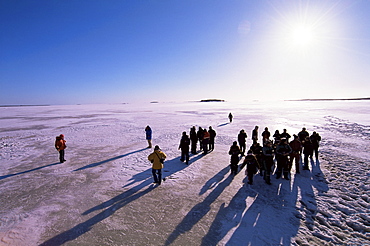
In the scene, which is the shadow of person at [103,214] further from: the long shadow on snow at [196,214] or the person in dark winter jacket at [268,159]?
the person in dark winter jacket at [268,159]

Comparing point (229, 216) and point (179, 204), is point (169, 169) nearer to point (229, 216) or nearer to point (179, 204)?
point (179, 204)

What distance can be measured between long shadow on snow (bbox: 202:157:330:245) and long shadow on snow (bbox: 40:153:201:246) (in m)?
2.55

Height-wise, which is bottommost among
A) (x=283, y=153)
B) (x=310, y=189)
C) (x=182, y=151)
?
(x=310, y=189)

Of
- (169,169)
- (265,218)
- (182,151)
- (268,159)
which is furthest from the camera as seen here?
(182,151)

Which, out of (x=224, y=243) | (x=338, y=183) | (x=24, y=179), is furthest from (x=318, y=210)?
(x=24, y=179)

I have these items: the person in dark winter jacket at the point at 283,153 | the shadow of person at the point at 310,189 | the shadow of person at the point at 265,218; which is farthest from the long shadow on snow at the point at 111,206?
the shadow of person at the point at 310,189

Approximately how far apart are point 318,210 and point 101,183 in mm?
6777

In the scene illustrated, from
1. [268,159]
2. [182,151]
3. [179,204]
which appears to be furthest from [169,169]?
[268,159]

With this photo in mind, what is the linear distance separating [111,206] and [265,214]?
4155mm

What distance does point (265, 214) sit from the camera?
475cm

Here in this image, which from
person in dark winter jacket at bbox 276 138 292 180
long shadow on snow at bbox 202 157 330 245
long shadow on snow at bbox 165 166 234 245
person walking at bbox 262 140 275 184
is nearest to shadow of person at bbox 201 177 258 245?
long shadow on snow at bbox 202 157 330 245

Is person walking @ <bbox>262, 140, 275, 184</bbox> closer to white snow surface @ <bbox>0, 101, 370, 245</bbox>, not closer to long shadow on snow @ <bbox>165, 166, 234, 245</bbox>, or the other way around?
white snow surface @ <bbox>0, 101, 370, 245</bbox>

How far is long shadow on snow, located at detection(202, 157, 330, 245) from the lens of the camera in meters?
3.98

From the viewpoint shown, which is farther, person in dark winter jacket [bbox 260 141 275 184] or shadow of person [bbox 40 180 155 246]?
person in dark winter jacket [bbox 260 141 275 184]
